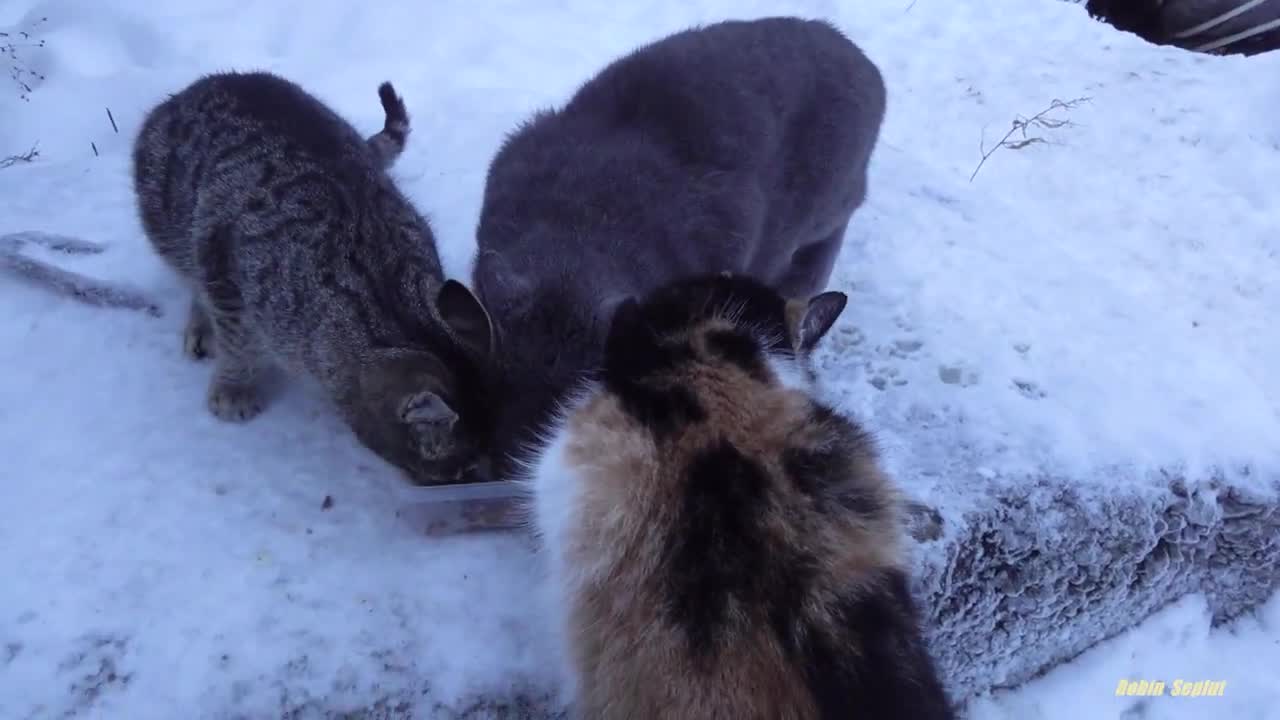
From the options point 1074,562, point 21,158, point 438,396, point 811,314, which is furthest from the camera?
point 21,158

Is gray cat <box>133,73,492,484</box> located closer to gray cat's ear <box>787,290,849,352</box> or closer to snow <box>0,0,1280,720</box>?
snow <box>0,0,1280,720</box>

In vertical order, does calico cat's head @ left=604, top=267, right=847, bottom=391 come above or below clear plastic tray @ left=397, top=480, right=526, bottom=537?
above

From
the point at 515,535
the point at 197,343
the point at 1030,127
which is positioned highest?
the point at 197,343

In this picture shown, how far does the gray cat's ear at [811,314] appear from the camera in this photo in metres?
2.32

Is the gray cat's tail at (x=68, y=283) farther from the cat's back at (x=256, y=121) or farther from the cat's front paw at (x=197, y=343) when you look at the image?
the cat's back at (x=256, y=121)

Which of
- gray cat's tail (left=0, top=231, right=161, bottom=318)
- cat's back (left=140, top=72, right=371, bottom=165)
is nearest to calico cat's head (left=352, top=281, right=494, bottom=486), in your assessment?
cat's back (left=140, top=72, right=371, bottom=165)

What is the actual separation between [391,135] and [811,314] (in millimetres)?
2661

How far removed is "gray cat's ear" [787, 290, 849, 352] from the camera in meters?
2.32

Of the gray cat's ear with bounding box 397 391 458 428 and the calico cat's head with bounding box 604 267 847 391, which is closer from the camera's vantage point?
the calico cat's head with bounding box 604 267 847 391

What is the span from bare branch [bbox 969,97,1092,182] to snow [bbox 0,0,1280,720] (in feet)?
1.48

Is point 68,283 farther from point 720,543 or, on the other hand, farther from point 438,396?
point 720,543

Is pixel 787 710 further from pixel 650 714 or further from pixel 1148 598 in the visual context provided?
pixel 1148 598

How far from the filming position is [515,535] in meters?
2.76

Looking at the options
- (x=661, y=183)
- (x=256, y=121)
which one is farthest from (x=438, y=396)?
(x=256, y=121)
